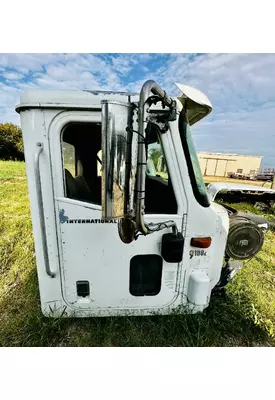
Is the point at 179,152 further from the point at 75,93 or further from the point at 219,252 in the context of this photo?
the point at 219,252

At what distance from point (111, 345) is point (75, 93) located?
2.04 m

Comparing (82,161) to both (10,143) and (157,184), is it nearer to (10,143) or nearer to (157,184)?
(157,184)

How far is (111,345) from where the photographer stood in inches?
70.1

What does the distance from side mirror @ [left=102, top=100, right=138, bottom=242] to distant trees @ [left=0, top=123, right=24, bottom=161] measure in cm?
1666

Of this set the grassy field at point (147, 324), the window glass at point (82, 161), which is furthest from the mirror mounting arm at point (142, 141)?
the grassy field at point (147, 324)

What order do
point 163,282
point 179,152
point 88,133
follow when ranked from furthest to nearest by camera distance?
1. point 88,133
2. point 163,282
3. point 179,152

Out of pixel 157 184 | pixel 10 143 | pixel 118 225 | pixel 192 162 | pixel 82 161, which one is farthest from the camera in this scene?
pixel 10 143

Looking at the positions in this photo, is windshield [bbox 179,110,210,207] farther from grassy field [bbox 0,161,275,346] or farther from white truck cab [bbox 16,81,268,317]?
grassy field [bbox 0,161,275,346]

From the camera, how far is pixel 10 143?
15.8m

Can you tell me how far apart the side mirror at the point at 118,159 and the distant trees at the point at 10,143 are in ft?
54.7

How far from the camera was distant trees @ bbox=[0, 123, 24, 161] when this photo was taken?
15414mm

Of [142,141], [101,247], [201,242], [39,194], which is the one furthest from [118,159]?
[201,242]

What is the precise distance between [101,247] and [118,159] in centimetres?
86

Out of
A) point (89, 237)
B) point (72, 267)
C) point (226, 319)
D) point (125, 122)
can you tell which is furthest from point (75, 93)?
point (226, 319)
